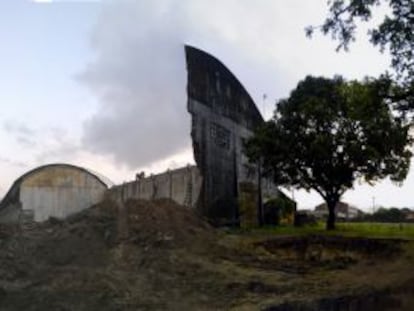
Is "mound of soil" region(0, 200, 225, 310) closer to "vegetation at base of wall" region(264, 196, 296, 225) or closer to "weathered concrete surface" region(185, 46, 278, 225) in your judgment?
"weathered concrete surface" region(185, 46, 278, 225)

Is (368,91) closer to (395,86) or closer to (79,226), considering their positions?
(395,86)

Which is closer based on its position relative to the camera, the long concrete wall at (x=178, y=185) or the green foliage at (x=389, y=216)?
the long concrete wall at (x=178, y=185)

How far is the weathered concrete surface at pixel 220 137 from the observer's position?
28.7 meters

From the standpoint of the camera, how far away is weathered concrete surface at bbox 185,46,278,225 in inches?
1131

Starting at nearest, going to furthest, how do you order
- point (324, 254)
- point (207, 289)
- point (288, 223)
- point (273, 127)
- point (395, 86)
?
point (395, 86), point (207, 289), point (324, 254), point (273, 127), point (288, 223)

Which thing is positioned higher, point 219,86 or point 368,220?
point 219,86

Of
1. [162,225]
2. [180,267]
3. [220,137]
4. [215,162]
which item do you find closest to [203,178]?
[215,162]

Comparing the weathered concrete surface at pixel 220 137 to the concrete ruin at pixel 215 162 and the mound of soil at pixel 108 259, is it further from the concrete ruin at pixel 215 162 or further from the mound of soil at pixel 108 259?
the mound of soil at pixel 108 259

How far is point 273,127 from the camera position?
3064cm

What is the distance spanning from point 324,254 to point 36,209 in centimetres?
1530

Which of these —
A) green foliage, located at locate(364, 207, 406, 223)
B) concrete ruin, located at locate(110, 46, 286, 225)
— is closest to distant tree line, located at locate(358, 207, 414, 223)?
green foliage, located at locate(364, 207, 406, 223)

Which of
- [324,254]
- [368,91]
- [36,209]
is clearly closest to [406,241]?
[324,254]

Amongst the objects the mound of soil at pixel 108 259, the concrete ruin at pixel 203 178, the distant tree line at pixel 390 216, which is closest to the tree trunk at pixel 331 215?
the concrete ruin at pixel 203 178

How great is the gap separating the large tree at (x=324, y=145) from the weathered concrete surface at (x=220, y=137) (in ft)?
5.16
